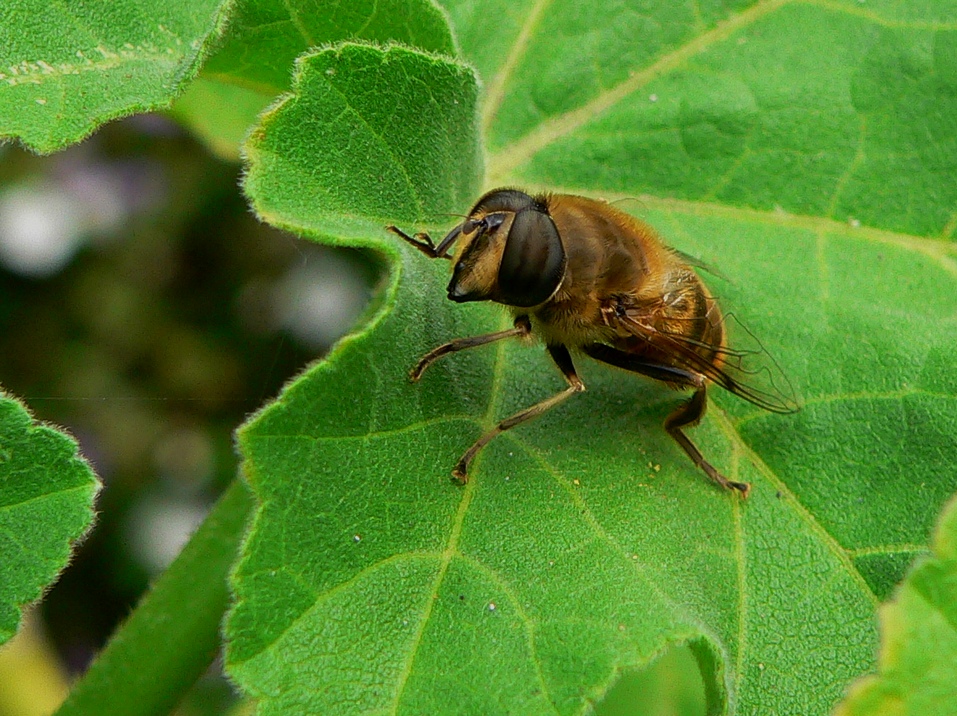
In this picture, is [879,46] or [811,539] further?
[879,46]

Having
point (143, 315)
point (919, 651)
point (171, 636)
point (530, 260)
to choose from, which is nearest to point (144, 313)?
point (143, 315)

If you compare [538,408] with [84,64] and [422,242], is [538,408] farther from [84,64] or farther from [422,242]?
[84,64]

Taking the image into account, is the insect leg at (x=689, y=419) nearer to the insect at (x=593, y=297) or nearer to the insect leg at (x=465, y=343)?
the insect at (x=593, y=297)

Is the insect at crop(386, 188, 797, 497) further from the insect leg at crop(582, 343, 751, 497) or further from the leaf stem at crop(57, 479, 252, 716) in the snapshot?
the leaf stem at crop(57, 479, 252, 716)

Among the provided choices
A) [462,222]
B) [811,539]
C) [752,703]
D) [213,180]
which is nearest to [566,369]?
[462,222]

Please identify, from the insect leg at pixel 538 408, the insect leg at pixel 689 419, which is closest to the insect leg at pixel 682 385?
the insect leg at pixel 689 419

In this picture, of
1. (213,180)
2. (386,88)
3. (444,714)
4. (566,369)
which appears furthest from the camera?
(213,180)

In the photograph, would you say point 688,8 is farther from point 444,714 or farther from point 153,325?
point 153,325
